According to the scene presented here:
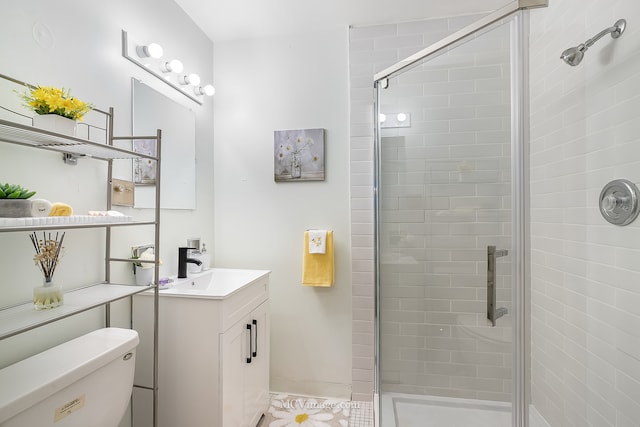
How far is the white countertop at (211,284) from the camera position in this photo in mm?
1435

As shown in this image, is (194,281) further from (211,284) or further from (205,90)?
(205,90)

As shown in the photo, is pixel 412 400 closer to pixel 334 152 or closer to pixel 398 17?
pixel 334 152

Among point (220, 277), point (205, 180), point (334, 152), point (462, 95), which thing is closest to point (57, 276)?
point (220, 277)

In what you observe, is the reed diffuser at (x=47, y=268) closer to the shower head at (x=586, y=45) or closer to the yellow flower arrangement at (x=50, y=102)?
the yellow flower arrangement at (x=50, y=102)

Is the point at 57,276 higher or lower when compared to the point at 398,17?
lower

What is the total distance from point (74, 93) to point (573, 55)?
209 centimetres

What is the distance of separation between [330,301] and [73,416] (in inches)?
58.0

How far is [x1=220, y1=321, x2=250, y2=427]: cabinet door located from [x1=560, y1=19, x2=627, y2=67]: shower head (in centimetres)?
193

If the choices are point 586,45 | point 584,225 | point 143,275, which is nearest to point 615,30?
point 586,45

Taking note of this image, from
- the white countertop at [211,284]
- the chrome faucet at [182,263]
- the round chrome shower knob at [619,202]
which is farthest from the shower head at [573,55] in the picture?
the chrome faucet at [182,263]

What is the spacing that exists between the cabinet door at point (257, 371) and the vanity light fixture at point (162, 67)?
1.36 metres

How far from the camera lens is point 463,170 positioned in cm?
147

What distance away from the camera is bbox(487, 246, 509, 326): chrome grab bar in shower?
1.30 m

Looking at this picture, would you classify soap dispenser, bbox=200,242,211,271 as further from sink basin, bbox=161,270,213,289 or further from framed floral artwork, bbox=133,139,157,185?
framed floral artwork, bbox=133,139,157,185
